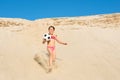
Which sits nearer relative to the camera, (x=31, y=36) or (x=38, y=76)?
(x=38, y=76)

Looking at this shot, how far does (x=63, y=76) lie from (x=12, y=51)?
2157mm

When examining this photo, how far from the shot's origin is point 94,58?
30.7 ft

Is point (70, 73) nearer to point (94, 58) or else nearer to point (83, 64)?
point (83, 64)

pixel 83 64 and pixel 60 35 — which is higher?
pixel 60 35

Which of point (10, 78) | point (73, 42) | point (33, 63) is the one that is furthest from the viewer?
point (73, 42)

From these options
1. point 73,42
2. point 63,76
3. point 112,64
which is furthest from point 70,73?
point 73,42

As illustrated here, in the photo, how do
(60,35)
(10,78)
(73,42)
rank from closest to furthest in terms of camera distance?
(10,78) < (73,42) < (60,35)

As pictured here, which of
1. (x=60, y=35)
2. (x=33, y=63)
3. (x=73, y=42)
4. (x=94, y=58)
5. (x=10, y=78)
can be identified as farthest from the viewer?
(x=60, y=35)

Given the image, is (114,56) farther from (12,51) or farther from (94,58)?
(12,51)

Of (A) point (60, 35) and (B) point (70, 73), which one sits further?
(A) point (60, 35)

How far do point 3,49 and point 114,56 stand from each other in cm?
325

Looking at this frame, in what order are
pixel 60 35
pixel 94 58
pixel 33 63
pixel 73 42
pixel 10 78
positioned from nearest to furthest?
pixel 10 78 < pixel 33 63 < pixel 94 58 < pixel 73 42 < pixel 60 35

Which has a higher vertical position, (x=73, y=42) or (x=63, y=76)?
(x=73, y=42)

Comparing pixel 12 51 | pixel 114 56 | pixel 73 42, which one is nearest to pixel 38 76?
pixel 12 51
